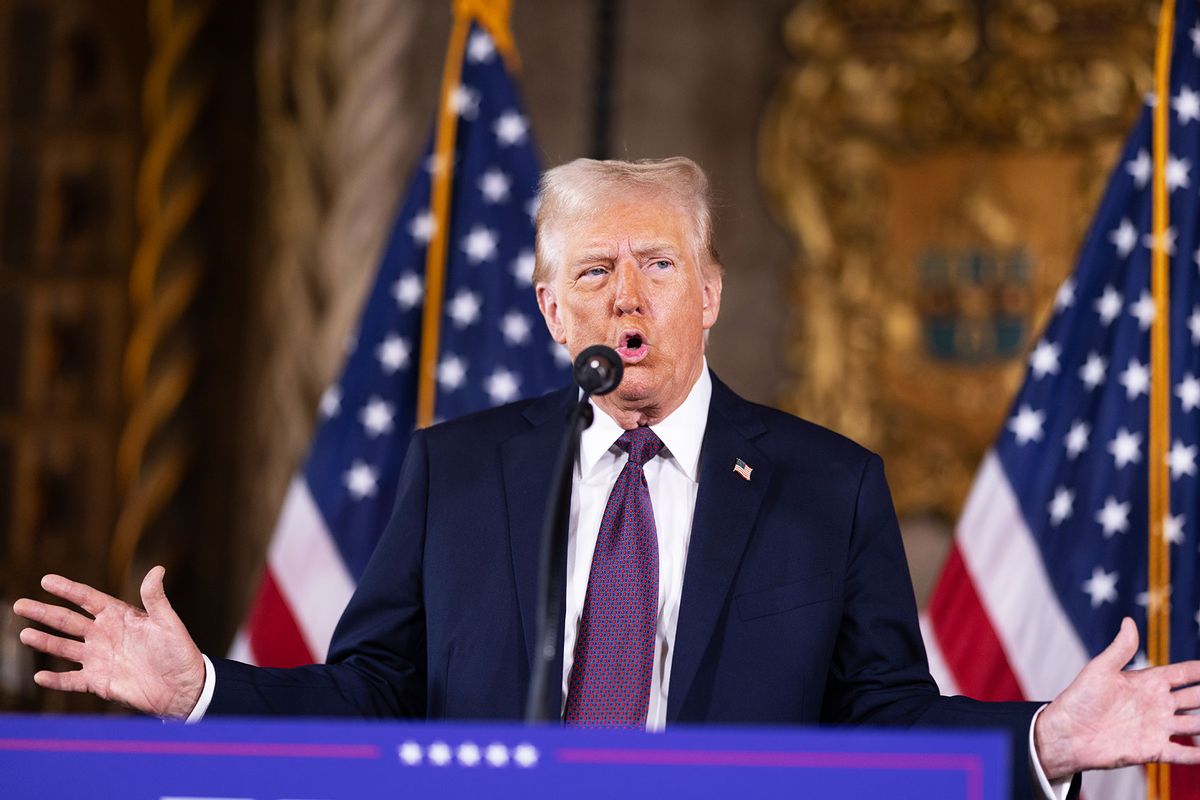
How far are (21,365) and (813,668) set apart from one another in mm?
3724

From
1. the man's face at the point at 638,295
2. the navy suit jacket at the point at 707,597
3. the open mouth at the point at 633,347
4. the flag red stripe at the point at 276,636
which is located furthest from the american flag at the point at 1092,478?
the flag red stripe at the point at 276,636

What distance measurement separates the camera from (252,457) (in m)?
5.10

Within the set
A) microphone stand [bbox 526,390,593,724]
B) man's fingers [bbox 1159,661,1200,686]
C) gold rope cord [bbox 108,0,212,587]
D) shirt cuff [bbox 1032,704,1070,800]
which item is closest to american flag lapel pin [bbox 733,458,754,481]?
microphone stand [bbox 526,390,593,724]

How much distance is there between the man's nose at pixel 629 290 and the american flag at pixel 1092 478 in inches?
53.3

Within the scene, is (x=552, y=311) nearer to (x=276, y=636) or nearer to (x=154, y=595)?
(x=154, y=595)

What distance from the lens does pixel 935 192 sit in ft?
15.5

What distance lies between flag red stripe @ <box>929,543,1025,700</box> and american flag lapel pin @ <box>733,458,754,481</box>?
1185 mm

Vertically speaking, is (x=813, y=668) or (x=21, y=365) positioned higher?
(x=21, y=365)

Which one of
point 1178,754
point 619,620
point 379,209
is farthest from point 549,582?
point 379,209

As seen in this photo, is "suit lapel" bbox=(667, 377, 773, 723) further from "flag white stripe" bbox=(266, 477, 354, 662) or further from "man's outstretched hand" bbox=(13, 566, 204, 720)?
"flag white stripe" bbox=(266, 477, 354, 662)

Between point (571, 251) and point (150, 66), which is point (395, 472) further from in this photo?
point (150, 66)

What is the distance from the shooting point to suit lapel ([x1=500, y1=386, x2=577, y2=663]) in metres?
2.35

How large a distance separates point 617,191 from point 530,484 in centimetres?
50

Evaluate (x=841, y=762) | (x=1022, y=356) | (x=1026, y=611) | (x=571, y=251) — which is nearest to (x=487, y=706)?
(x=571, y=251)
